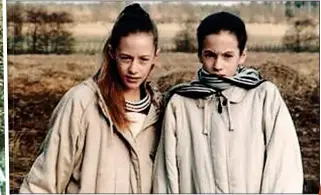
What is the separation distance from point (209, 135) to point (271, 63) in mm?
370

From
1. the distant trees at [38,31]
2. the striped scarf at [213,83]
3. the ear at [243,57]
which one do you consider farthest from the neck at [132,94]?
the ear at [243,57]

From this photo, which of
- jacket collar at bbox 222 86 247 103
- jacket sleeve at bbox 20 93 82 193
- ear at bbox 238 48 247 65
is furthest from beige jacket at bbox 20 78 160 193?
ear at bbox 238 48 247 65

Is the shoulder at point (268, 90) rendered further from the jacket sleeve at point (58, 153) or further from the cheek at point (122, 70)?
the jacket sleeve at point (58, 153)

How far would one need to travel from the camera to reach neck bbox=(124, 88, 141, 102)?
13.0 ft

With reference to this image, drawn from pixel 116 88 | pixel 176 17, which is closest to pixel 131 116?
pixel 116 88

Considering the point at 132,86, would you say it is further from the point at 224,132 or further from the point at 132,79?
the point at 224,132

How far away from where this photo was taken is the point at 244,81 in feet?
12.9

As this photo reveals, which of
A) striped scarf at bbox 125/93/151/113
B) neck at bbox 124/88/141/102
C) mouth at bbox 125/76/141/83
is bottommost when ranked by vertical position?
striped scarf at bbox 125/93/151/113

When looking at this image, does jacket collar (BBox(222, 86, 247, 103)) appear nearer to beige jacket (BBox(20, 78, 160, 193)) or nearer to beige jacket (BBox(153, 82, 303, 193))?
beige jacket (BBox(153, 82, 303, 193))

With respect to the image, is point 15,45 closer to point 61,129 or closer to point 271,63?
point 61,129

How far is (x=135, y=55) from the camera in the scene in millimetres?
3908

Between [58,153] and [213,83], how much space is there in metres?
0.65

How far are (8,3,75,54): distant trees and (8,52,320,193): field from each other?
35mm

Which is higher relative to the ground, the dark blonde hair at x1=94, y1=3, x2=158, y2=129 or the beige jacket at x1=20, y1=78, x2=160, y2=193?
the dark blonde hair at x1=94, y1=3, x2=158, y2=129
